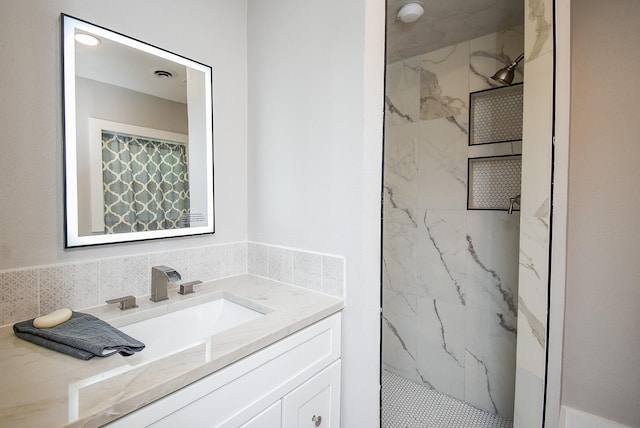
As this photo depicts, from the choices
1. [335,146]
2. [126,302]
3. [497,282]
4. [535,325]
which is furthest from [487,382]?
[126,302]

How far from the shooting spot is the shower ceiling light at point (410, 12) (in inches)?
60.2

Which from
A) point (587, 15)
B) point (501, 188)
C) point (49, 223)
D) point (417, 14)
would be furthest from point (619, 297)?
point (49, 223)

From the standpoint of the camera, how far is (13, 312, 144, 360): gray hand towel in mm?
743

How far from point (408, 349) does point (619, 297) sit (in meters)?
1.27

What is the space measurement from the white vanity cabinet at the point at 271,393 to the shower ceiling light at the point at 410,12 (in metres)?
1.58

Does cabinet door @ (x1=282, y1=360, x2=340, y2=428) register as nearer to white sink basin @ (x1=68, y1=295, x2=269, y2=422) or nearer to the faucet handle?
white sink basin @ (x1=68, y1=295, x2=269, y2=422)

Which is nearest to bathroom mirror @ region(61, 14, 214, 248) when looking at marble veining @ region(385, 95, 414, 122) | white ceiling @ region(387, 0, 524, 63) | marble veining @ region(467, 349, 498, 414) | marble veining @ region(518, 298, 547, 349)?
white ceiling @ region(387, 0, 524, 63)

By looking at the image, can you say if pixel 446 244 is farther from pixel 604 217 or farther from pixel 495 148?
pixel 604 217

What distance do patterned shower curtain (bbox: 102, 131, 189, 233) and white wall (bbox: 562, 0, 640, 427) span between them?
79.8 inches

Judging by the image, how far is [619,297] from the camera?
1483 mm

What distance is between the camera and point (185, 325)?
1.17 metres

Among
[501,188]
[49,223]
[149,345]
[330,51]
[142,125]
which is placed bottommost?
[149,345]

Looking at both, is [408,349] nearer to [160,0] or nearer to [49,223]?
[49,223]

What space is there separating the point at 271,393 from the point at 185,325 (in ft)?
1.55
